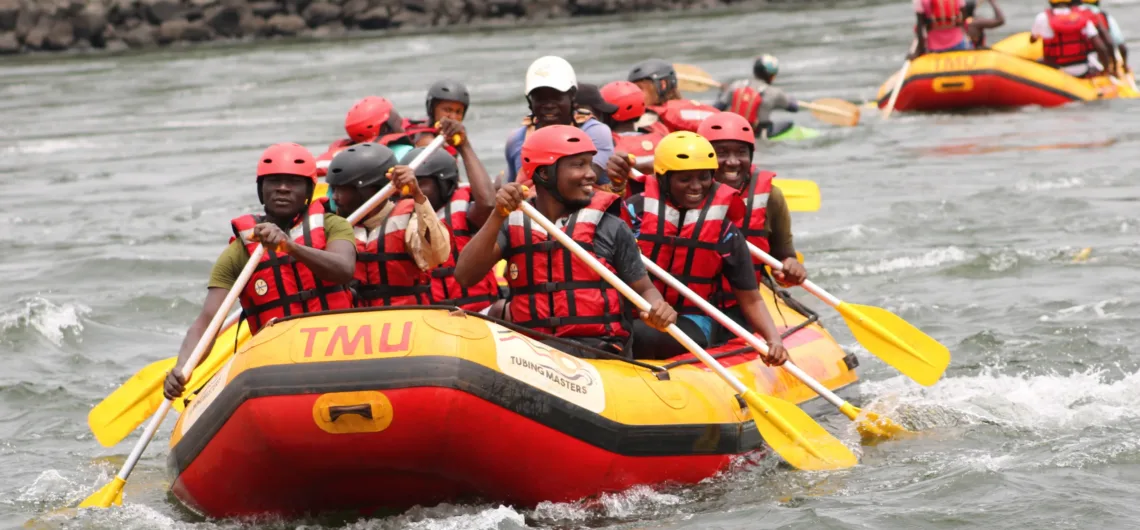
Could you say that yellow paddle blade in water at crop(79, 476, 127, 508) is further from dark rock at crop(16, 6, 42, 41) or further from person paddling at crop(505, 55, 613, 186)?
dark rock at crop(16, 6, 42, 41)

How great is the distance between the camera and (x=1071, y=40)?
58.3 ft

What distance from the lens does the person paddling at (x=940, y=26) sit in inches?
685

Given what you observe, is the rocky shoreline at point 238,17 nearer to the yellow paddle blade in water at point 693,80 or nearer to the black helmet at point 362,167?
the yellow paddle blade in water at point 693,80

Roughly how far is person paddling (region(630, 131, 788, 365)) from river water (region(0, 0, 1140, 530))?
2.45 feet

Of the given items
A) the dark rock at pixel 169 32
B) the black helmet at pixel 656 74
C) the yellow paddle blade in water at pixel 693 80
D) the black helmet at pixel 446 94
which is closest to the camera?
the black helmet at pixel 446 94

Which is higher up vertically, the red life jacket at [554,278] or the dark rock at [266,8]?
the red life jacket at [554,278]

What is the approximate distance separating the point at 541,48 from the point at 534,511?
2414cm

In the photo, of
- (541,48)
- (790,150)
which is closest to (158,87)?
(541,48)

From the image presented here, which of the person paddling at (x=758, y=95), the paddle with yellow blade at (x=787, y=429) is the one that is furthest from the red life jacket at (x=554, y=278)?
the person paddling at (x=758, y=95)

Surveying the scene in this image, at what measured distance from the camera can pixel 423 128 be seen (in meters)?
9.32

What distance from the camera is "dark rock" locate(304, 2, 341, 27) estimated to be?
36688 millimetres

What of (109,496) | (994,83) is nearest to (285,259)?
(109,496)

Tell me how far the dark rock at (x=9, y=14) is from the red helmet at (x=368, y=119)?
93.7 feet

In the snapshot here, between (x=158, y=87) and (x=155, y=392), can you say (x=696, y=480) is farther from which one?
(x=158, y=87)
